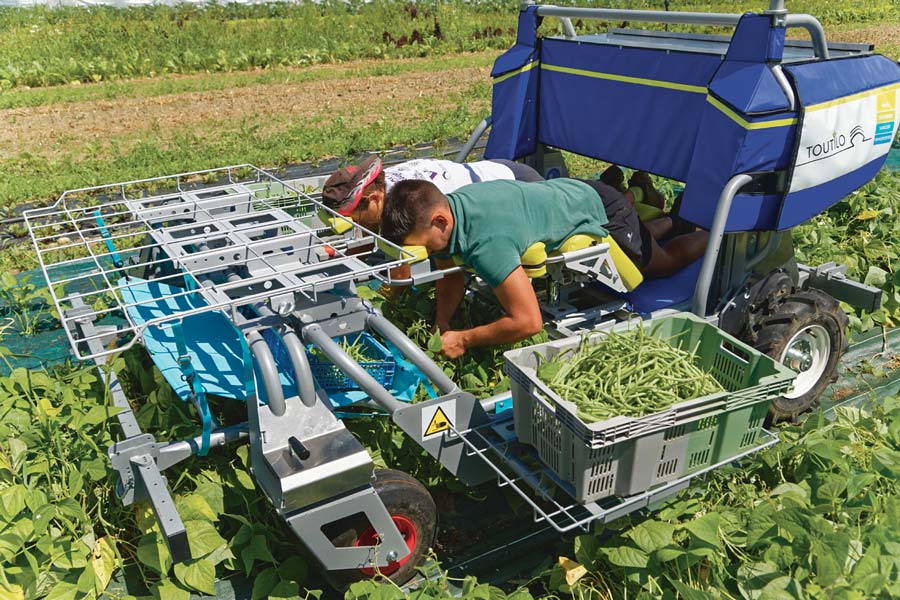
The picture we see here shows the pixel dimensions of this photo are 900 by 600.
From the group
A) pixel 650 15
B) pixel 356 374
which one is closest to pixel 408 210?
pixel 356 374

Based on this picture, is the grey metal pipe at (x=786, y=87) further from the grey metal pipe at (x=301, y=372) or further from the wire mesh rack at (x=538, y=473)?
the grey metal pipe at (x=301, y=372)

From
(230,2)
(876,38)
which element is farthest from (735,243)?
(230,2)

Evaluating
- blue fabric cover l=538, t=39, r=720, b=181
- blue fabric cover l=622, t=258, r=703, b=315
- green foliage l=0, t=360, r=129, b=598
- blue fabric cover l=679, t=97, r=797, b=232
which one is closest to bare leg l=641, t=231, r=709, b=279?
blue fabric cover l=622, t=258, r=703, b=315

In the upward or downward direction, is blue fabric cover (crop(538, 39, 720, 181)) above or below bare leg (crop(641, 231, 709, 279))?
above

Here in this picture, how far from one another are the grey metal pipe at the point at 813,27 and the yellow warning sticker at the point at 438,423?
2.13 m

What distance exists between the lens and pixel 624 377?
9.17 feet

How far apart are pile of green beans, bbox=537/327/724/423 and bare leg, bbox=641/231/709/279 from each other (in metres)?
A: 1.29

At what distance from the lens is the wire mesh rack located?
8.59ft

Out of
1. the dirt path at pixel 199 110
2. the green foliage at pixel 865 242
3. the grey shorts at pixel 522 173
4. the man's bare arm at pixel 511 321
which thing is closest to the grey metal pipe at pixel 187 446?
the man's bare arm at pixel 511 321

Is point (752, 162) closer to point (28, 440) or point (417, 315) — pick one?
point (417, 315)

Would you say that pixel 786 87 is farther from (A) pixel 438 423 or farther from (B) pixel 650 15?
(A) pixel 438 423

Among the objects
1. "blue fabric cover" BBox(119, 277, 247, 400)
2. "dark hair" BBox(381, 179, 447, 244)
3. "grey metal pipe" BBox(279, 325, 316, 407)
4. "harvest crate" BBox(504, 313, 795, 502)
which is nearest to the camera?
"harvest crate" BBox(504, 313, 795, 502)

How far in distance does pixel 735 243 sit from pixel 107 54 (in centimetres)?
1448

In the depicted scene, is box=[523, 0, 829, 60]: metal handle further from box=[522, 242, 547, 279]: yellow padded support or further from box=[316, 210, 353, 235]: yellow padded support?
box=[316, 210, 353, 235]: yellow padded support
